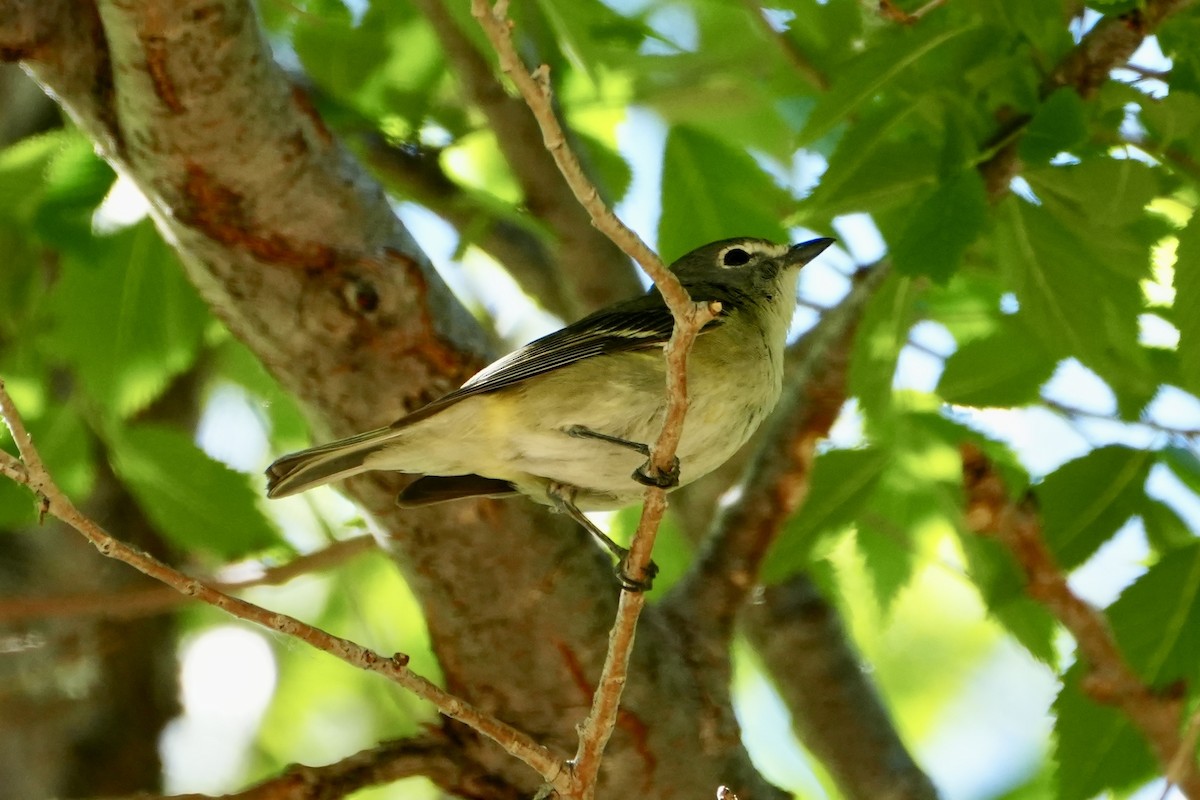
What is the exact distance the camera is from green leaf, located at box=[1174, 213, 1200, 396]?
280cm

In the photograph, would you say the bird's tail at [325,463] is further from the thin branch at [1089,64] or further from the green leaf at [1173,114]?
the green leaf at [1173,114]

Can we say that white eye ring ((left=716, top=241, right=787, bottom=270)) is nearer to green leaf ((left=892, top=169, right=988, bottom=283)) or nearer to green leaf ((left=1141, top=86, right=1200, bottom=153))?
green leaf ((left=892, top=169, right=988, bottom=283))

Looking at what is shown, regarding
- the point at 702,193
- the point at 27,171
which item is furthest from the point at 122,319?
the point at 702,193

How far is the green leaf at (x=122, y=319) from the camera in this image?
3.71 m

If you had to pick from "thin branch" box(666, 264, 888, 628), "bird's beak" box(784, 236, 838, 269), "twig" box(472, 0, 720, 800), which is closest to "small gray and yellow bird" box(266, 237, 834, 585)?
"thin branch" box(666, 264, 888, 628)

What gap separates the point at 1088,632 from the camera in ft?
7.34

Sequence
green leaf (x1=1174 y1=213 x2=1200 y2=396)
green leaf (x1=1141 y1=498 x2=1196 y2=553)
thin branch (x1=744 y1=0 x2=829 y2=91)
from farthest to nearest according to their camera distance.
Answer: thin branch (x1=744 y1=0 x2=829 y2=91) < green leaf (x1=1141 y1=498 x2=1196 y2=553) < green leaf (x1=1174 y1=213 x2=1200 y2=396)

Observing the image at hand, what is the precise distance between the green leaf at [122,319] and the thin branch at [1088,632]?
100 inches

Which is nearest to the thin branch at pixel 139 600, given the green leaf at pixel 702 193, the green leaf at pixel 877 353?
the green leaf at pixel 702 193

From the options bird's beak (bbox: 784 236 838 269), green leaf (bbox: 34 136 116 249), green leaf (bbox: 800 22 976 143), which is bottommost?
green leaf (bbox: 800 22 976 143)

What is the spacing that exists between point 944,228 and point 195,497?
2.16 metres

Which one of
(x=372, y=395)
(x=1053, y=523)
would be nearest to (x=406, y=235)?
(x=372, y=395)

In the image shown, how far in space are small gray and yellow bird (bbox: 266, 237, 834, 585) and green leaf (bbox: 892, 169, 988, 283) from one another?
0.98m

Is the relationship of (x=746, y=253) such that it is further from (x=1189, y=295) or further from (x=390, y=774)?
(x=390, y=774)
